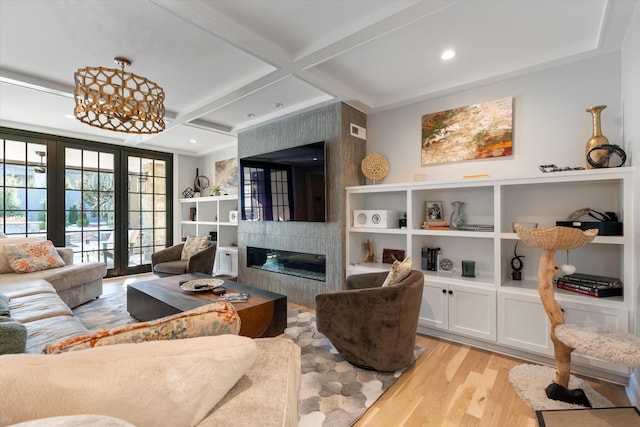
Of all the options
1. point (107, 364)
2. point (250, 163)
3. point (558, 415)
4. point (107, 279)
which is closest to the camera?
point (107, 364)

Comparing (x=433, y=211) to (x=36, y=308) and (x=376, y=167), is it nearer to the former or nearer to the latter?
(x=376, y=167)

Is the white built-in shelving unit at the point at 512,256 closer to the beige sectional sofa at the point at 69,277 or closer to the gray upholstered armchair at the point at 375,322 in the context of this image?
the gray upholstered armchair at the point at 375,322

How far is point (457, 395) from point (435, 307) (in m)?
0.91

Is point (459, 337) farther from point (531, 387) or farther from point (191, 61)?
point (191, 61)

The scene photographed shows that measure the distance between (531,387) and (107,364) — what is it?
2403 mm

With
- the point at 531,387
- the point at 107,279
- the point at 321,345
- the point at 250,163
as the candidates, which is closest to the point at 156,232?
the point at 107,279

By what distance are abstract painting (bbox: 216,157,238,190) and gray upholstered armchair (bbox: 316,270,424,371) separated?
148 inches

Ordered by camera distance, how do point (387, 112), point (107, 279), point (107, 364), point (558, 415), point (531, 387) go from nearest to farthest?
1. point (107, 364)
2. point (558, 415)
3. point (531, 387)
4. point (387, 112)
5. point (107, 279)

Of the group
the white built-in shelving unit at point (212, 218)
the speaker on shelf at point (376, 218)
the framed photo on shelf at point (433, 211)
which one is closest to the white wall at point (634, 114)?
the framed photo on shelf at point (433, 211)

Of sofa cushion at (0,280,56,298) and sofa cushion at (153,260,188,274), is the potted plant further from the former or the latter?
sofa cushion at (0,280,56,298)

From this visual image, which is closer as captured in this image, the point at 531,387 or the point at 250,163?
the point at 531,387

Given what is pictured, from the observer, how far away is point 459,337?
8.63 feet

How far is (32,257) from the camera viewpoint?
11.2 feet

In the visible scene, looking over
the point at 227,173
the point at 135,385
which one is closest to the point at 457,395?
the point at 135,385
